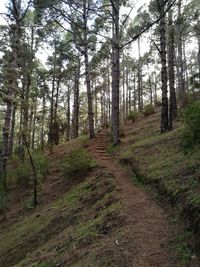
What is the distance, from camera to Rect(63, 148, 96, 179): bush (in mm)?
12305

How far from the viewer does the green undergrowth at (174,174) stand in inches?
217

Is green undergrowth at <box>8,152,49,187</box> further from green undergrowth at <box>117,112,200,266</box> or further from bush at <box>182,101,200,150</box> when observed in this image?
bush at <box>182,101,200,150</box>

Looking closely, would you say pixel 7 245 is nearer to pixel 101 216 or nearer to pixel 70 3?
pixel 101 216

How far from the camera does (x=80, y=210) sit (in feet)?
27.8

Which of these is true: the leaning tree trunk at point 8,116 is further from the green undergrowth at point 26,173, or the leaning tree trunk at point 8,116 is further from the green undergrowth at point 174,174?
the green undergrowth at point 174,174

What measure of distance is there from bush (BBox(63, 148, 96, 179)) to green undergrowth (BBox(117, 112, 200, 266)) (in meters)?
1.29

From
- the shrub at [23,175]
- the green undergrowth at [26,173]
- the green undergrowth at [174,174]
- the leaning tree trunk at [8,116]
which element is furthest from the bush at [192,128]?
the shrub at [23,175]

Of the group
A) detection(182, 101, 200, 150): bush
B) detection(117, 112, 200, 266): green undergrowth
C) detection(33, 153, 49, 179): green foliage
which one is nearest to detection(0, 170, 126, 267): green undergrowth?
detection(117, 112, 200, 266): green undergrowth

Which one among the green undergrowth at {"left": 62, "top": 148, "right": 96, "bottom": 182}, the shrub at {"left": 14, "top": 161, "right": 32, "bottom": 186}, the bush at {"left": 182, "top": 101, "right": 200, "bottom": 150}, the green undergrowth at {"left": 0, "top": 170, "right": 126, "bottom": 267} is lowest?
the green undergrowth at {"left": 0, "top": 170, "right": 126, "bottom": 267}

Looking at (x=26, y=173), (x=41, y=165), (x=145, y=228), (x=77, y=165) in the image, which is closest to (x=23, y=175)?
(x=26, y=173)

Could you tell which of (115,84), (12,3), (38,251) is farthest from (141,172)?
(12,3)

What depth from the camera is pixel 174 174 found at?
25.2ft

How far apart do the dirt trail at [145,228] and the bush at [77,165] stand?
313 centimetres

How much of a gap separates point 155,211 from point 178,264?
206 cm
